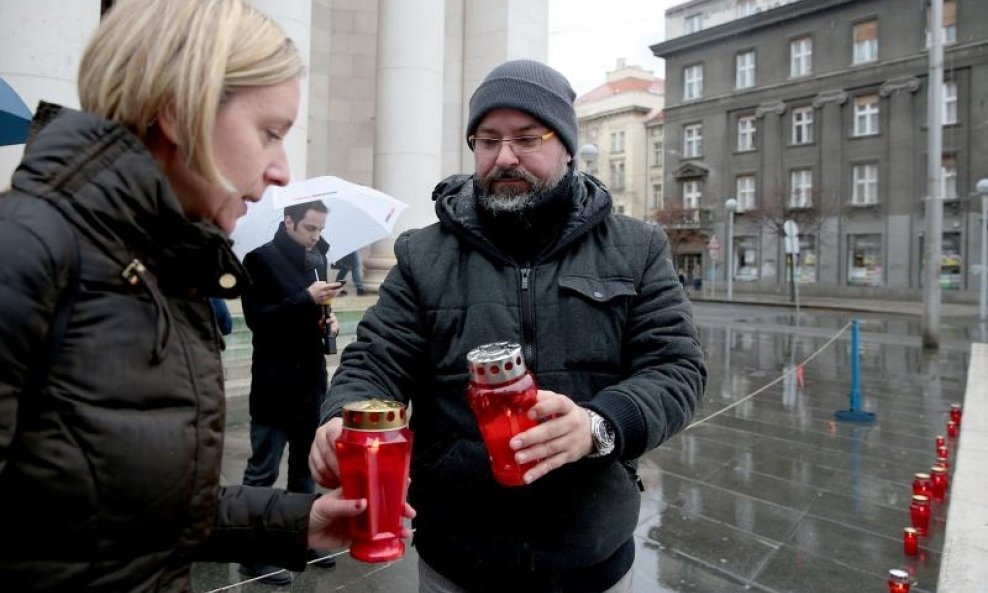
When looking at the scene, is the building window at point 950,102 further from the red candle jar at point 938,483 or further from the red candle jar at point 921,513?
the red candle jar at point 921,513

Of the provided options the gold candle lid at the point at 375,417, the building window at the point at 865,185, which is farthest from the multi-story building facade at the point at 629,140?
the gold candle lid at the point at 375,417

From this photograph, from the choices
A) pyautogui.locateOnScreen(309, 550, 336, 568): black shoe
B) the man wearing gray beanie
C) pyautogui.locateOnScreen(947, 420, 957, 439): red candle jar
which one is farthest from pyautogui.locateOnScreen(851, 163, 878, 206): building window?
the man wearing gray beanie

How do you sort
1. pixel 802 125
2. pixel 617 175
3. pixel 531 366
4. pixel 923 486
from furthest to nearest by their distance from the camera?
pixel 617 175 → pixel 802 125 → pixel 923 486 → pixel 531 366

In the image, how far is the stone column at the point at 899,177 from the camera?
3475 centimetres

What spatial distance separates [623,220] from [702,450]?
510cm

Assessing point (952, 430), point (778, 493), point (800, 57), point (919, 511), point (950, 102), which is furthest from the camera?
point (800, 57)

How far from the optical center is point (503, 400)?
1277 mm

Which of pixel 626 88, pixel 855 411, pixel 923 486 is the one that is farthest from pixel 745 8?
pixel 923 486

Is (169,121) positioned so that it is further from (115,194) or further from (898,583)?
(898,583)

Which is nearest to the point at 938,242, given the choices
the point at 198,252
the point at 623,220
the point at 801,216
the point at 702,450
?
the point at 702,450

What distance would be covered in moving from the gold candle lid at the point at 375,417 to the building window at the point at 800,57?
43.1 meters

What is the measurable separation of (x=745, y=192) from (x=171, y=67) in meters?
44.0

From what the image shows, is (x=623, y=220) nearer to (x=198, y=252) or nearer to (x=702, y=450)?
(x=198, y=252)

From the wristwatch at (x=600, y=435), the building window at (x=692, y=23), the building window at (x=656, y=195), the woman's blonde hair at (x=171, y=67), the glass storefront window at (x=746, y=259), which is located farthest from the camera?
the building window at (x=656, y=195)
